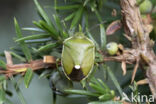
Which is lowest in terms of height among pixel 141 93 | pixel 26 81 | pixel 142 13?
pixel 141 93

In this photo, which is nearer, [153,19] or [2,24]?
[153,19]

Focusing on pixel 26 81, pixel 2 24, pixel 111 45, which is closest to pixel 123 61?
pixel 111 45

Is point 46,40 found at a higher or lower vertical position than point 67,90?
higher

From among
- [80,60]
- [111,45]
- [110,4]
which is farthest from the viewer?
[110,4]

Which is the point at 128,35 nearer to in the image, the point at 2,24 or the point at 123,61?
the point at 123,61
